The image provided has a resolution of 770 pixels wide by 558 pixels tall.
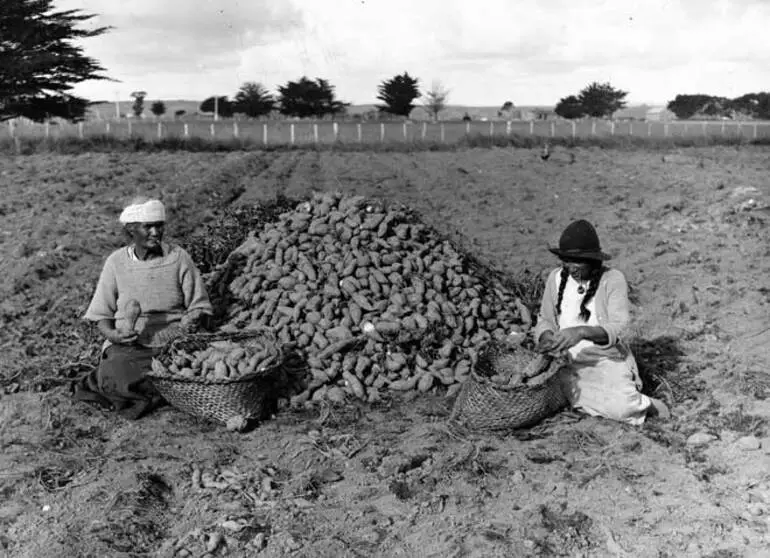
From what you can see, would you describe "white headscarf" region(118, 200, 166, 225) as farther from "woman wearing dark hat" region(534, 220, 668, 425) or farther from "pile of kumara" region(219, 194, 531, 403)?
"woman wearing dark hat" region(534, 220, 668, 425)

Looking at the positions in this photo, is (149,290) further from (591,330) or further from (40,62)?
(40,62)

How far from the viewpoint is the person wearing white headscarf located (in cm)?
497

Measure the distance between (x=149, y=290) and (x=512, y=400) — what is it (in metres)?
2.48

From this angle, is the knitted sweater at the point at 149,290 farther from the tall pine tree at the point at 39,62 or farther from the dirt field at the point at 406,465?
the tall pine tree at the point at 39,62

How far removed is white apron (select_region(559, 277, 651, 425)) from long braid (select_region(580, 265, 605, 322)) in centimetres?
2

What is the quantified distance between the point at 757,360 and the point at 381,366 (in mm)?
2644

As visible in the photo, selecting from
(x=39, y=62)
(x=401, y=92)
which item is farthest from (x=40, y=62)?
(x=401, y=92)

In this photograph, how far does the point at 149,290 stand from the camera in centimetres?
515

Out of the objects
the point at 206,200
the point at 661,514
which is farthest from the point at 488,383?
the point at 206,200

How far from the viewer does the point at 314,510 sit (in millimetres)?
3768

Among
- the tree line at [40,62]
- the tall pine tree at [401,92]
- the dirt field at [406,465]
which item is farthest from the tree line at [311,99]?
the dirt field at [406,465]

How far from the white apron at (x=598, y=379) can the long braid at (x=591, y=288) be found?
0.02 m

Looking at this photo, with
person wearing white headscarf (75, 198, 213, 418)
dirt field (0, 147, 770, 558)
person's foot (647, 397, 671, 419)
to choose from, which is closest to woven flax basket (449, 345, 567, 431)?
dirt field (0, 147, 770, 558)

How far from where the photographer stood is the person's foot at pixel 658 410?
4.71m
